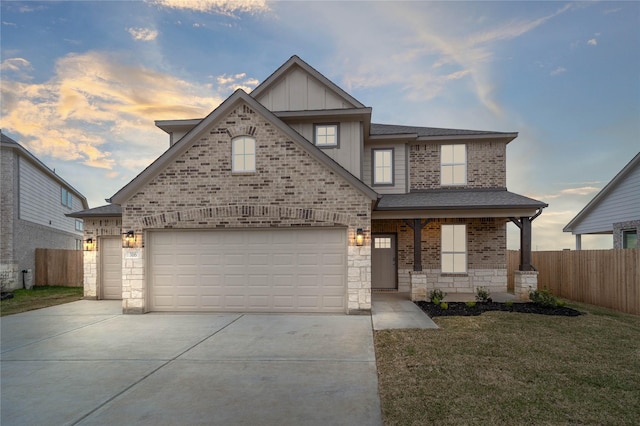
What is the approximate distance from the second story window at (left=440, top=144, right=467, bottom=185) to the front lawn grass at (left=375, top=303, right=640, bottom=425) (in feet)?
24.1

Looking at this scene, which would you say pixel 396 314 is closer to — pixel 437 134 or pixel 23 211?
pixel 437 134

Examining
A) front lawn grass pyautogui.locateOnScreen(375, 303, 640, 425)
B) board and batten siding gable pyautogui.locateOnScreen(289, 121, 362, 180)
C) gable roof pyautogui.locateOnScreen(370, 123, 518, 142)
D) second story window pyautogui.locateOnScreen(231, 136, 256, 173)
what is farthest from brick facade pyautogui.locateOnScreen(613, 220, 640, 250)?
second story window pyautogui.locateOnScreen(231, 136, 256, 173)

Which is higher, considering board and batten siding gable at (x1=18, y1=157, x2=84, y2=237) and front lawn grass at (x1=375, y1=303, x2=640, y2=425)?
board and batten siding gable at (x1=18, y1=157, x2=84, y2=237)

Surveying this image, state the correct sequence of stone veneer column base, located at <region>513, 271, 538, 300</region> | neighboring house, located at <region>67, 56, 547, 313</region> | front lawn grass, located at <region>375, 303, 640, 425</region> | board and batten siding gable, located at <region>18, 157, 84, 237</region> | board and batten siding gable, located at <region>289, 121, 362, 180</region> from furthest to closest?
board and batten siding gable, located at <region>18, 157, 84, 237</region>, board and batten siding gable, located at <region>289, 121, 362, 180</region>, stone veneer column base, located at <region>513, 271, 538, 300</region>, neighboring house, located at <region>67, 56, 547, 313</region>, front lawn grass, located at <region>375, 303, 640, 425</region>

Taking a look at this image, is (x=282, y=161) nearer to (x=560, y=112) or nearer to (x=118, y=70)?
(x=118, y=70)

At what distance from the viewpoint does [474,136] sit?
15062 mm

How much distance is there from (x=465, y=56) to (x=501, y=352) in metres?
12.5

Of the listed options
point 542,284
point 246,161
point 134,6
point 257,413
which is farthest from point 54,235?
point 542,284

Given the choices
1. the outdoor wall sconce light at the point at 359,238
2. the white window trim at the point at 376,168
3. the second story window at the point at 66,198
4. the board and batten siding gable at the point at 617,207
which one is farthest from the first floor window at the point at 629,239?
the second story window at the point at 66,198

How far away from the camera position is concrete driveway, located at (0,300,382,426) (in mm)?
4426

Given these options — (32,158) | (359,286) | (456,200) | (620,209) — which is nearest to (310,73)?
(456,200)

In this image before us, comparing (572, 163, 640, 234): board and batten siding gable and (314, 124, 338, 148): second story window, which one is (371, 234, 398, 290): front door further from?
(572, 163, 640, 234): board and batten siding gable

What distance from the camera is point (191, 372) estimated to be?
5840mm

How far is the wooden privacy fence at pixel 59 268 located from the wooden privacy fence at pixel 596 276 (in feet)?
72.8
